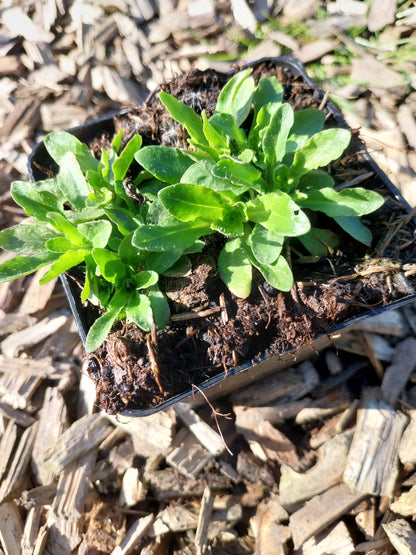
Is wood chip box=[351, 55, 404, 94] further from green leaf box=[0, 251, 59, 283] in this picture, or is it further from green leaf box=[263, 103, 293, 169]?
green leaf box=[0, 251, 59, 283]

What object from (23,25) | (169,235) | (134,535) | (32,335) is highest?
(23,25)

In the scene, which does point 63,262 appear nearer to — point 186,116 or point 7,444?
point 186,116

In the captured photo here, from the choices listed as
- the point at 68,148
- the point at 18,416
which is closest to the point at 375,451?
the point at 18,416

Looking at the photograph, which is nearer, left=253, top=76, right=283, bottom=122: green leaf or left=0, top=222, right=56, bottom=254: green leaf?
left=0, top=222, right=56, bottom=254: green leaf

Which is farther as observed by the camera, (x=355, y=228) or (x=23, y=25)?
(x=23, y=25)

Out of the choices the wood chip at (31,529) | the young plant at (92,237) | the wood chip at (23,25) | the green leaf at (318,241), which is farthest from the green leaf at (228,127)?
the wood chip at (23,25)

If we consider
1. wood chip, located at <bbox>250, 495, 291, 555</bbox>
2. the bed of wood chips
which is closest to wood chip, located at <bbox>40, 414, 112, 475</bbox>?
the bed of wood chips
